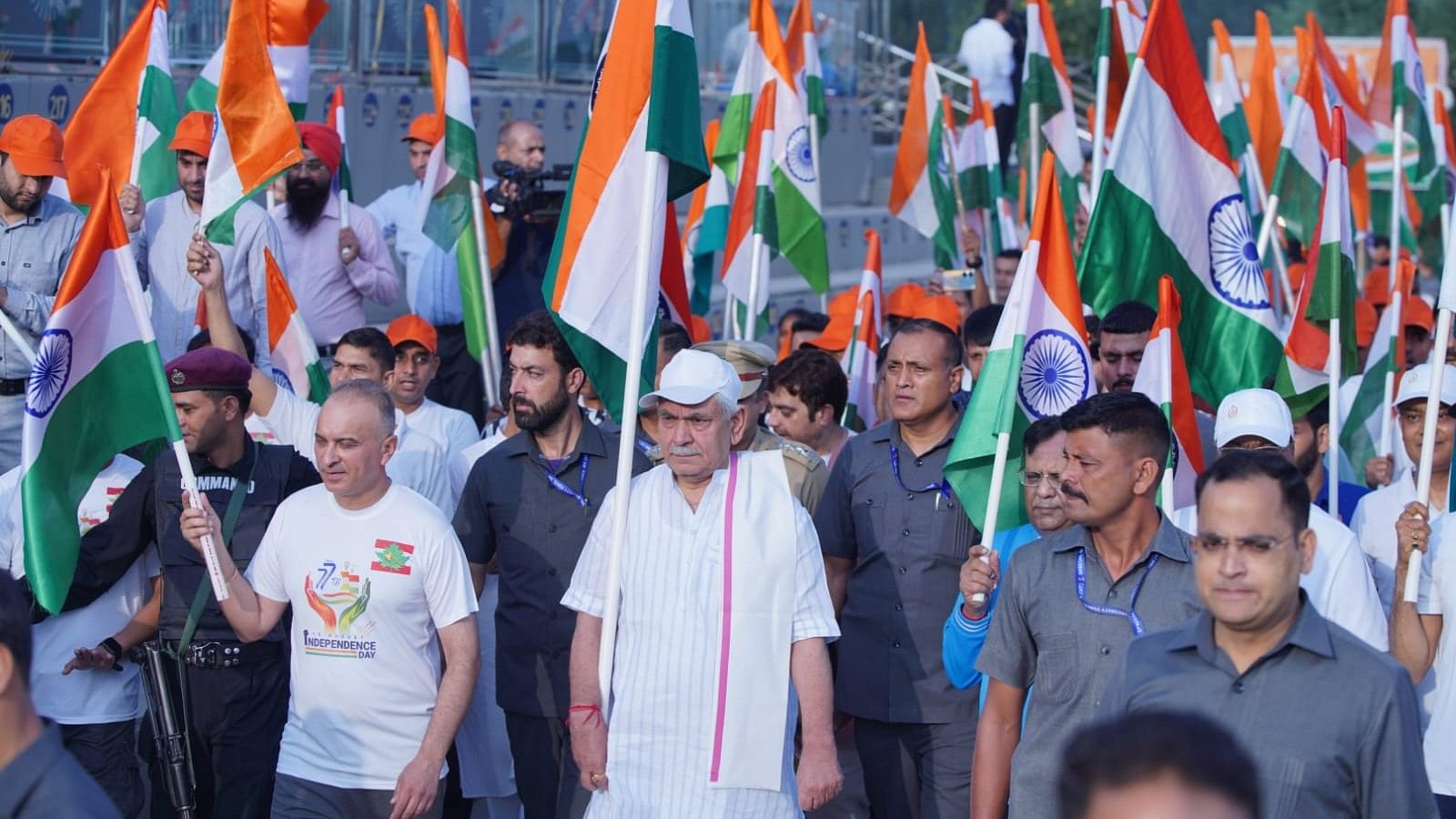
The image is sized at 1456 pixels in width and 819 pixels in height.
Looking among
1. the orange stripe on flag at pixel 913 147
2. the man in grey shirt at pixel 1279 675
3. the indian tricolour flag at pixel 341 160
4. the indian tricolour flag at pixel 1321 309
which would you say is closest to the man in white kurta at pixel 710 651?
the man in grey shirt at pixel 1279 675

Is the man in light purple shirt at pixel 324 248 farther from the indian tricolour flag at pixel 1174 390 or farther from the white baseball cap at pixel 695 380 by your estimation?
the indian tricolour flag at pixel 1174 390

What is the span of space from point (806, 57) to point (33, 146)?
5.13m

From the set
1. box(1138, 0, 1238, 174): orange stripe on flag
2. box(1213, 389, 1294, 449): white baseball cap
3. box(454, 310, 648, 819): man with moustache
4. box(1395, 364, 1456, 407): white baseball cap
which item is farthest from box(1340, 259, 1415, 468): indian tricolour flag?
box(454, 310, 648, 819): man with moustache

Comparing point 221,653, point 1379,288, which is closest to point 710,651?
point 221,653

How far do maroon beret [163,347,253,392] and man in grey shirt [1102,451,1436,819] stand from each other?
3.57 metres

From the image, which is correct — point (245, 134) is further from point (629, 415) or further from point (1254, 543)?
point (1254, 543)

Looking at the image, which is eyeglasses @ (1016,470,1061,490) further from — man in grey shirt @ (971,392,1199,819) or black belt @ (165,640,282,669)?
black belt @ (165,640,282,669)

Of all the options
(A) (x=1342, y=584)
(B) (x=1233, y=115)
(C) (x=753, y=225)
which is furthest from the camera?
(B) (x=1233, y=115)

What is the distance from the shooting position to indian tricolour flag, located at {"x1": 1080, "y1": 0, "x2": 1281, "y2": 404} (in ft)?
24.7

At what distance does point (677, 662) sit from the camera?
543cm

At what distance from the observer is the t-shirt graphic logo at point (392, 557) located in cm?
574

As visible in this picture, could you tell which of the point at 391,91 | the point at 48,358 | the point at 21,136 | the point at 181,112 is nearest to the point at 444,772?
the point at 48,358

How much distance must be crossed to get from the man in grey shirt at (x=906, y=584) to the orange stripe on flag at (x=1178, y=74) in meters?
1.77

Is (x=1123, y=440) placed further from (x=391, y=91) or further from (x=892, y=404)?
(x=391, y=91)
